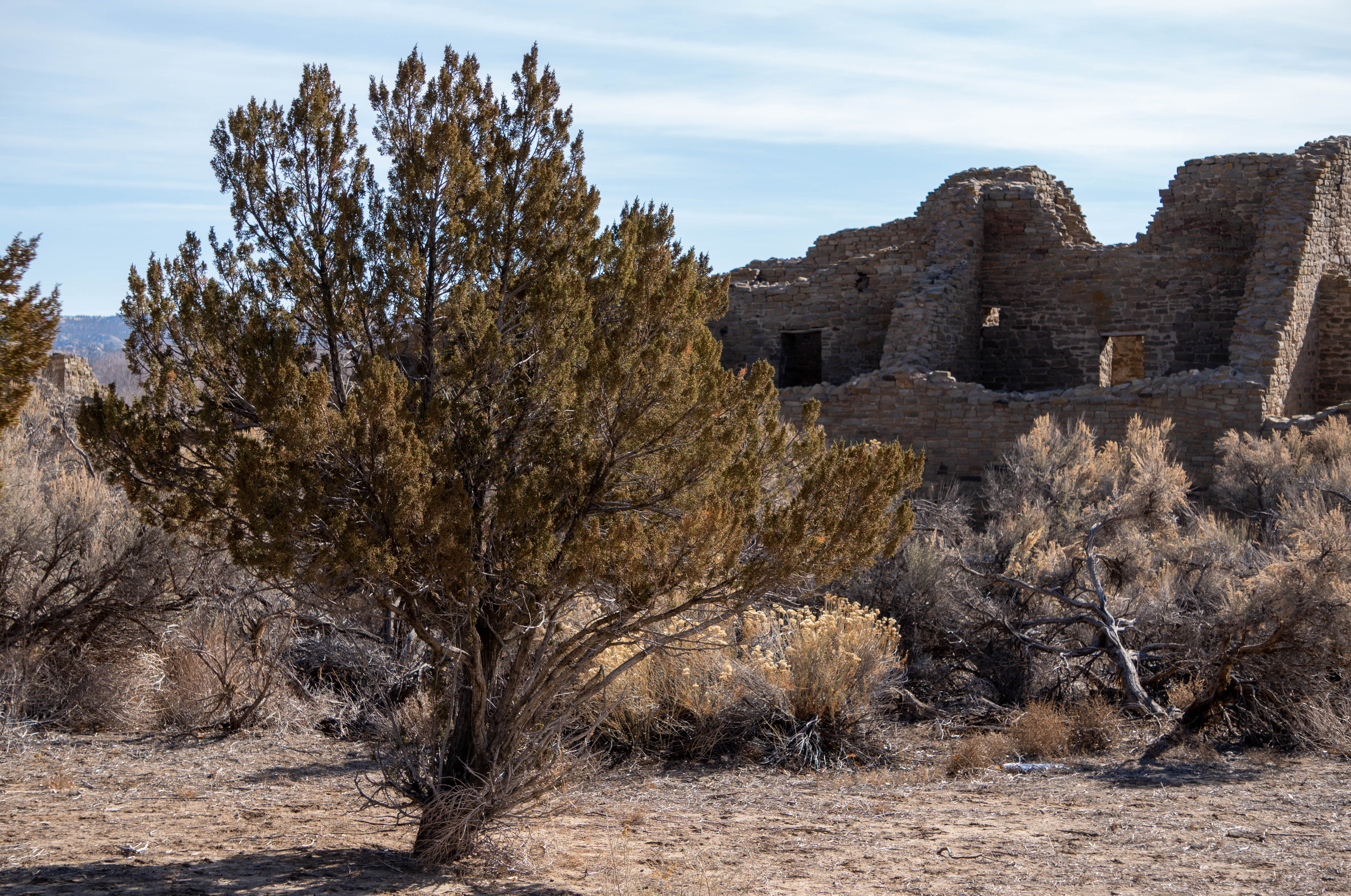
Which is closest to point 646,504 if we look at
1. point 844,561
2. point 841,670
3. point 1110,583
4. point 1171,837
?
point 844,561

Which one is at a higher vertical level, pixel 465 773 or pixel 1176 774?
pixel 465 773

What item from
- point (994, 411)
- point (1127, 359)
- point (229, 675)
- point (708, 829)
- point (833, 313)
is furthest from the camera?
point (1127, 359)

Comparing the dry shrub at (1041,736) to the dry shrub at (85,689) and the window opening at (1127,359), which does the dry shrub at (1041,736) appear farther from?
the window opening at (1127,359)

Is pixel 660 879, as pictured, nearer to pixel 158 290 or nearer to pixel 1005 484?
pixel 158 290

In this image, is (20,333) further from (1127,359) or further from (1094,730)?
(1127,359)

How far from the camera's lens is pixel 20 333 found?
4871 millimetres

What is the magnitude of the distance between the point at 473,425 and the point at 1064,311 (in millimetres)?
15998

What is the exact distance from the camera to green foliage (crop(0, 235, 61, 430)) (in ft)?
15.9

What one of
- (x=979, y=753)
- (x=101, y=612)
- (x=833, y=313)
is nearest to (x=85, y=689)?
(x=101, y=612)

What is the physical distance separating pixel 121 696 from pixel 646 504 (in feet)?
18.4

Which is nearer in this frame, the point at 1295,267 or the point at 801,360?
the point at 1295,267

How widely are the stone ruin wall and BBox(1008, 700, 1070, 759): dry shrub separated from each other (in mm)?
7582

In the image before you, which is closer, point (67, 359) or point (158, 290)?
point (158, 290)

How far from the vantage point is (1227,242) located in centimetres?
1742
